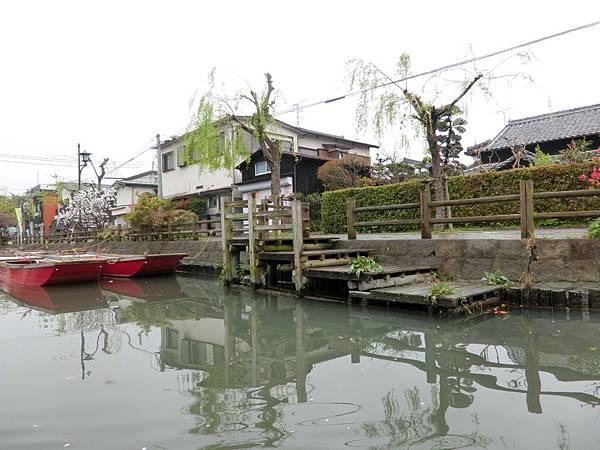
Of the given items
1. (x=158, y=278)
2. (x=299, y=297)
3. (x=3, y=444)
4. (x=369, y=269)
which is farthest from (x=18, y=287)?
(x=3, y=444)

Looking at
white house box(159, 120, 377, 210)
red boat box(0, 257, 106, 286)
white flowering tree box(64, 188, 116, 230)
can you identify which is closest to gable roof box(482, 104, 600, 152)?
white house box(159, 120, 377, 210)

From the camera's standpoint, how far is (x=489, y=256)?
23.2 ft

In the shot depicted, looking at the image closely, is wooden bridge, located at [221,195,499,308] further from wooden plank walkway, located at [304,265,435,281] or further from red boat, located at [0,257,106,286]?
red boat, located at [0,257,106,286]

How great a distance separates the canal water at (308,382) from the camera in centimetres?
291

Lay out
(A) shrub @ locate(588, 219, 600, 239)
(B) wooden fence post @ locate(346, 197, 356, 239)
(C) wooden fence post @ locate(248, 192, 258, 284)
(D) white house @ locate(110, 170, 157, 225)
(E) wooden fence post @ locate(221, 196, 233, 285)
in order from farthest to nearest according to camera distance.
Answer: (D) white house @ locate(110, 170, 157, 225) → (E) wooden fence post @ locate(221, 196, 233, 285) → (C) wooden fence post @ locate(248, 192, 258, 284) → (B) wooden fence post @ locate(346, 197, 356, 239) → (A) shrub @ locate(588, 219, 600, 239)

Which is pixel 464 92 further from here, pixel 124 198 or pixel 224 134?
pixel 124 198

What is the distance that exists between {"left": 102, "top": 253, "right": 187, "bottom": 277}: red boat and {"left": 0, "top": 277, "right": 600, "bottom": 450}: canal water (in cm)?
642

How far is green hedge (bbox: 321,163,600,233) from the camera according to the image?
10664 mm

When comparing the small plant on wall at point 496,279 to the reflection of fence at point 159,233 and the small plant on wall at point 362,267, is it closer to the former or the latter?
the small plant on wall at point 362,267

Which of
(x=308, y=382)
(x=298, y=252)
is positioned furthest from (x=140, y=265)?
(x=308, y=382)

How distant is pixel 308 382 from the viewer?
4.02 meters

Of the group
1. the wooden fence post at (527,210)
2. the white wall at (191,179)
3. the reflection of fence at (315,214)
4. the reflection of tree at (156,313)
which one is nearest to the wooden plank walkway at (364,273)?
the wooden fence post at (527,210)

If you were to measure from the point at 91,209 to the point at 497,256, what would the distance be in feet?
96.5

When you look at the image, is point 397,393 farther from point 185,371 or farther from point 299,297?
point 299,297
